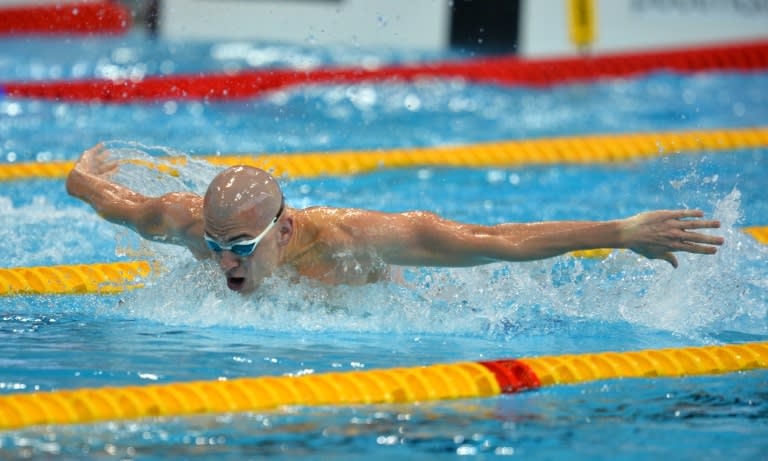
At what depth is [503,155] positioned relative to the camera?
22.3ft

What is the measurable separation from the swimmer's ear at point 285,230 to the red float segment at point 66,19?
301 inches

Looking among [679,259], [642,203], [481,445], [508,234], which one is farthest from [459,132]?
[481,445]

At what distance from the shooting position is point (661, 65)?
9195mm

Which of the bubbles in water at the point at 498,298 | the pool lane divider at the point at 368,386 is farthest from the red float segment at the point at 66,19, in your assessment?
the pool lane divider at the point at 368,386

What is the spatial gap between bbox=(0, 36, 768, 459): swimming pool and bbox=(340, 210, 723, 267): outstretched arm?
0.92 ft

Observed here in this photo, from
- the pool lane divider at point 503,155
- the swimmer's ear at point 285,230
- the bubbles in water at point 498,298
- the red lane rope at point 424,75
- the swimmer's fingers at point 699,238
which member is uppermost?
the swimmer's fingers at point 699,238

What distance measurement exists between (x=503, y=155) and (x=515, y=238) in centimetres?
343

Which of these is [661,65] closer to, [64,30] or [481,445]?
[64,30]

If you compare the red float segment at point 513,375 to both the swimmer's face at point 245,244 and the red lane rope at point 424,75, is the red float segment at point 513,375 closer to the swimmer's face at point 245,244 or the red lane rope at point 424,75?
the swimmer's face at point 245,244

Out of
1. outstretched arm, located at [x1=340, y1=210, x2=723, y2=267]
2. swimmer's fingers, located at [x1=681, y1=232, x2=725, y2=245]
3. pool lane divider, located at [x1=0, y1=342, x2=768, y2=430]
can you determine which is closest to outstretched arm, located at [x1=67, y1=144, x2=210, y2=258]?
outstretched arm, located at [x1=340, y1=210, x2=723, y2=267]

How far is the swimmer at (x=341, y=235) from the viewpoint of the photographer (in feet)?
10.9

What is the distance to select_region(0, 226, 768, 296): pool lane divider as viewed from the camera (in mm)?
4109

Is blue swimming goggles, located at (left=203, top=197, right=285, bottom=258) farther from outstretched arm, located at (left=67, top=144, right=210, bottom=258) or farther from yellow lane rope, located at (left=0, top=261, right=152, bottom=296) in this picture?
yellow lane rope, located at (left=0, top=261, right=152, bottom=296)

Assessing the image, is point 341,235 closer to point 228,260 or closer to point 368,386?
point 228,260
